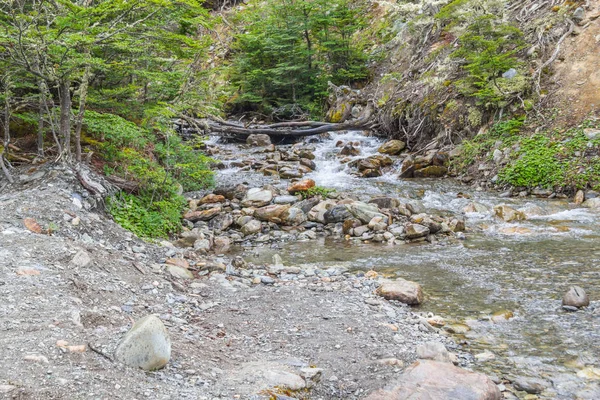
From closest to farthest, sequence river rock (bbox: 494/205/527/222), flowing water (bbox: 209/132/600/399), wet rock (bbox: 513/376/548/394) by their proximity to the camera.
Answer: wet rock (bbox: 513/376/548/394), flowing water (bbox: 209/132/600/399), river rock (bbox: 494/205/527/222)

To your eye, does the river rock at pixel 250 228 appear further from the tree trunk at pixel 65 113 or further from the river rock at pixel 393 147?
the river rock at pixel 393 147

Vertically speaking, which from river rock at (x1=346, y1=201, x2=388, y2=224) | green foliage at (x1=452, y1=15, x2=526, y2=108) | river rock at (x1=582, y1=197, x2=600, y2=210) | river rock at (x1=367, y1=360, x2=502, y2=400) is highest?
green foliage at (x1=452, y1=15, x2=526, y2=108)

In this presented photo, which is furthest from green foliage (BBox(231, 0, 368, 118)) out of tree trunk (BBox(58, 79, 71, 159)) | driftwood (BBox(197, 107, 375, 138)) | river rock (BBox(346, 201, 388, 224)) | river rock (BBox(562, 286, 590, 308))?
river rock (BBox(562, 286, 590, 308))

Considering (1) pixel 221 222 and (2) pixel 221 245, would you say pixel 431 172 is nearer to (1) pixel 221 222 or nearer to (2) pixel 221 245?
(1) pixel 221 222

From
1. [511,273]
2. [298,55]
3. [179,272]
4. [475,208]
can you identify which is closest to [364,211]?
[475,208]

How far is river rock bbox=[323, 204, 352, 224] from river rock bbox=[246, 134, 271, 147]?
25.2 feet

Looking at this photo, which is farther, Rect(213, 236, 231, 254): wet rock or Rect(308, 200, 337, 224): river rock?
Rect(308, 200, 337, 224): river rock

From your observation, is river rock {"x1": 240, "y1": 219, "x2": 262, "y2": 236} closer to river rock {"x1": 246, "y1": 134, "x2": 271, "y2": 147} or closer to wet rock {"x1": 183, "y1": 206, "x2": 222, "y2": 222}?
wet rock {"x1": 183, "y1": 206, "x2": 222, "y2": 222}

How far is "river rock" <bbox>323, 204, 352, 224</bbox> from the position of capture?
28.9ft

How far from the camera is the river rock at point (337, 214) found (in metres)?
8.80

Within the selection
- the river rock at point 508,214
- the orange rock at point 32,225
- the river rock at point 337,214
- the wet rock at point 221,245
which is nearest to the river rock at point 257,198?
the river rock at point 337,214

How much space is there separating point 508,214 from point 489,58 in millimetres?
4592

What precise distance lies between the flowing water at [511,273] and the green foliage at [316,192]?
0.91 meters

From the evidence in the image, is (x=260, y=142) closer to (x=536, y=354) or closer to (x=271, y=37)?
(x=271, y=37)
